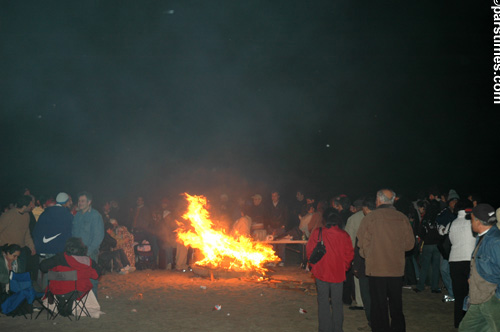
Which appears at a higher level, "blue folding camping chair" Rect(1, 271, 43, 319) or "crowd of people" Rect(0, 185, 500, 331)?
"crowd of people" Rect(0, 185, 500, 331)

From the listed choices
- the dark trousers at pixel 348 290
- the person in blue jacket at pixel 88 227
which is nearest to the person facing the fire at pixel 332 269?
the dark trousers at pixel 348 290

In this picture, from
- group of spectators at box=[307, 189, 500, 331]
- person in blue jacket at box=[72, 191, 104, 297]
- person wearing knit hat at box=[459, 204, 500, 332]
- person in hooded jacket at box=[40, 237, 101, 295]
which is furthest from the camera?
person in blue jacket at box=[72, 191, 104, 297]

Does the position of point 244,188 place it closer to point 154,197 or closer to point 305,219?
point 154,197

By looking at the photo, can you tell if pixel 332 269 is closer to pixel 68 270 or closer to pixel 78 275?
pixel 78 275

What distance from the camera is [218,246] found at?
12461 mm

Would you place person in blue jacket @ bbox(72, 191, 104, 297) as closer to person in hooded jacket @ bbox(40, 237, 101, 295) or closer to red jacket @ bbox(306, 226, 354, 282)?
person in hooded jacket @ bbox(40, 237, 101, 295)

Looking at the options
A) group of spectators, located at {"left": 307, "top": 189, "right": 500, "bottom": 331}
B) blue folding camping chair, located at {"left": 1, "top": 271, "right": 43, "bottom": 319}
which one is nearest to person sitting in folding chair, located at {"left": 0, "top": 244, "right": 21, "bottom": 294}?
blue folding camping chair, located at {"left": 1, "top": 271, "right": 43, "bottom": 319}

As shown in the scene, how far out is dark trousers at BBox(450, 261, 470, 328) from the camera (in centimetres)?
721

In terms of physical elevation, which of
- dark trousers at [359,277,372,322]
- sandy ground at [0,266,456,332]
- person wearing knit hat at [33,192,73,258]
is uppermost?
person wearing knit hat at [33,192,73,258]

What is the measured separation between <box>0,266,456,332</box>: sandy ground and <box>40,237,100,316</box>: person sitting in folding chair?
38 centimetres

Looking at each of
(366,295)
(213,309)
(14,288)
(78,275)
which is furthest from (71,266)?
(366,295)

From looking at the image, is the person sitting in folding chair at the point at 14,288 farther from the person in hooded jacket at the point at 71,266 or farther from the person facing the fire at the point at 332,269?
the person facing the fire at the point at 332,269

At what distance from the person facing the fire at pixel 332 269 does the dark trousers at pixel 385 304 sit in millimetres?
492

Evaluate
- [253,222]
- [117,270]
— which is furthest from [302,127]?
[117,270]
